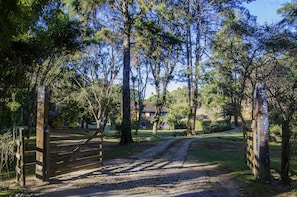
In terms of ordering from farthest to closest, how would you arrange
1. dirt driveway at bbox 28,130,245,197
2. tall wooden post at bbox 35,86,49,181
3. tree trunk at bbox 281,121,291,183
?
tall wooden post at bbox 35,86,49,181
tree trunk at bbox 281,121,291,183
dirt driveway at bbox 28,130,245,197

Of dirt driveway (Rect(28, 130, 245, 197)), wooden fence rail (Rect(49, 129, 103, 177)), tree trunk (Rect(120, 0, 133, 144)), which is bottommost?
dirt driveway (Rect(28, 130, 245, 197))

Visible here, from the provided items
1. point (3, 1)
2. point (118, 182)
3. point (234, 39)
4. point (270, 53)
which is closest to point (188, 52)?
point (234, 39)

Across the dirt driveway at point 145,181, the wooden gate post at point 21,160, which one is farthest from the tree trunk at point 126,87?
the wooden gate post at point 21,160

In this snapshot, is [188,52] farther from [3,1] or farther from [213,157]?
[3,1]

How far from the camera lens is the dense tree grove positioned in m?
10.6

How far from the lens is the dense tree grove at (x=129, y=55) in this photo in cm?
1061

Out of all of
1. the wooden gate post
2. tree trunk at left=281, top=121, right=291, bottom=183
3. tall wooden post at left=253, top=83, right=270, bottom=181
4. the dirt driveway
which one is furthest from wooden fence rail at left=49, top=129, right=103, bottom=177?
tree trunk at left=281, top=121, right=291, bottom=183

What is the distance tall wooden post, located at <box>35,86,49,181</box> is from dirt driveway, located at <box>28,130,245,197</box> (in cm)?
33

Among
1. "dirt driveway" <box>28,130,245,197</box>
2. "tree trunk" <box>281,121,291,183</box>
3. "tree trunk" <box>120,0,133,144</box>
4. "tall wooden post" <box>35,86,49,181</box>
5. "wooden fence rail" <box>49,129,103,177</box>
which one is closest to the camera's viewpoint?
"dirt driveway" <box>28,130,245,197</box>

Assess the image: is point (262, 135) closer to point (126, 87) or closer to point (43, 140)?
point (43, 140)

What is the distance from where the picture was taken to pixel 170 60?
3053 cm

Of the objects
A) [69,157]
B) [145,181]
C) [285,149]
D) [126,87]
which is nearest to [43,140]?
[69,157]

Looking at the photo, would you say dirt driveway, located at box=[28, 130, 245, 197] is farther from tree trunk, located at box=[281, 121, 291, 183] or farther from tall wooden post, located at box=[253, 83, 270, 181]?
tree trunk, located at box=[281, 121, 291, 183]

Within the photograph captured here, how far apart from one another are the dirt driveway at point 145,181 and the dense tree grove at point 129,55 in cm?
194
